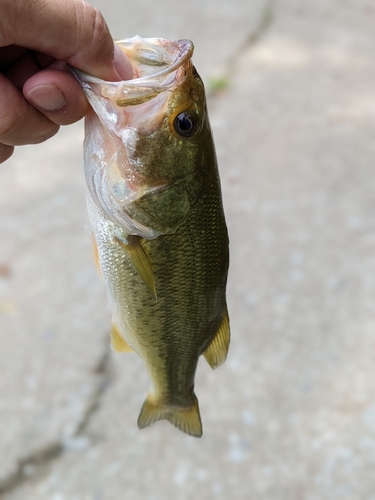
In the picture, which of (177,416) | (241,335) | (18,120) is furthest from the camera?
(241,335)

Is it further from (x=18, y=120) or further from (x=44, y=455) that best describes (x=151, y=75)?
(x=44, y=455)

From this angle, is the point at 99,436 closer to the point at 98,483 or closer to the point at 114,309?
the point at 98,483

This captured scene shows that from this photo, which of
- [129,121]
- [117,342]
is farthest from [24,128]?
[117,342]

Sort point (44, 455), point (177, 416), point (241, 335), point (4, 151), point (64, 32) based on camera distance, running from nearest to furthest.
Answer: point (64, 32) < point (4, 151) < point (177, 416) < point (44, 455) < point (241, 335)

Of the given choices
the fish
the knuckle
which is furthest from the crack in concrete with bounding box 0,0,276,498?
the knuckle

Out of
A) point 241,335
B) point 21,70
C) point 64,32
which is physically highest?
point 64,32

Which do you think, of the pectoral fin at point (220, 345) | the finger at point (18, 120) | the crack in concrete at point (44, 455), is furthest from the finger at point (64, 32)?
the crack in concrete at point (44, 455)

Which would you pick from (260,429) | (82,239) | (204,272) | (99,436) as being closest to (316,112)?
(82,239)
